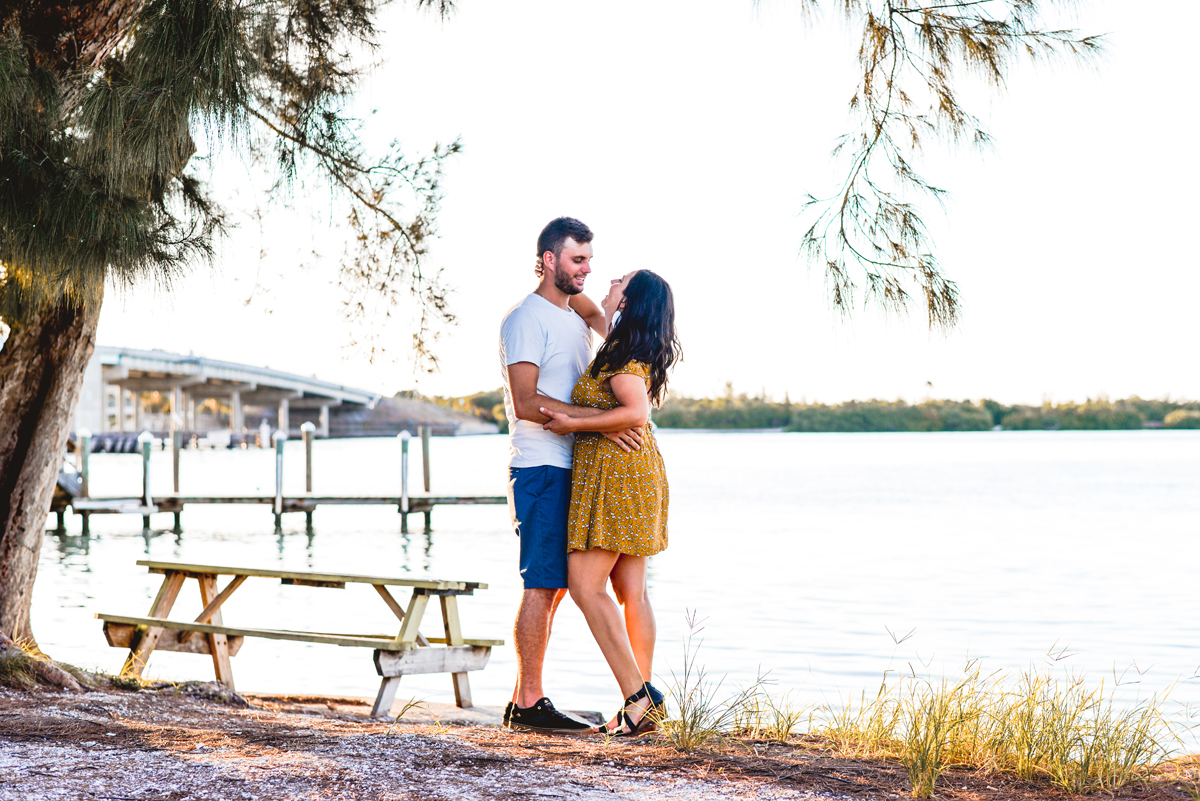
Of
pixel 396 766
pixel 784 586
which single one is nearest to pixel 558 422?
pixel 396 766

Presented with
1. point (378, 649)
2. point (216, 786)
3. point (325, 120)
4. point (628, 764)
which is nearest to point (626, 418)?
point (628, 764)

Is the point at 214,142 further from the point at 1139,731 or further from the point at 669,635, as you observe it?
the point at 669,635

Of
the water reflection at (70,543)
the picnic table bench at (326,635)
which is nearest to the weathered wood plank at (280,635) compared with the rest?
the picnic table bench at (326,635)

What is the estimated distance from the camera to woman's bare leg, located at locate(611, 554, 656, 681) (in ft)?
13.1

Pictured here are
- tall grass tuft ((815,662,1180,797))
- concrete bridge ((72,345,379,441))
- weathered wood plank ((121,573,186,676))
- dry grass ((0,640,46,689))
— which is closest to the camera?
tall grass tuft ((815,662,1180,797))

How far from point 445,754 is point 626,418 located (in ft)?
4.08

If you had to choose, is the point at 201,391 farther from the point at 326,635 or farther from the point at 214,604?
the point at 326,635

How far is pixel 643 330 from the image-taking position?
12.8 ft

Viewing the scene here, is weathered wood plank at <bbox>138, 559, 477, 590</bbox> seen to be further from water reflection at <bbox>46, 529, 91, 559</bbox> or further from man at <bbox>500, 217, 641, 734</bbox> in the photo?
water reflection at <bbox>46, 529, 91, 559</bbox>

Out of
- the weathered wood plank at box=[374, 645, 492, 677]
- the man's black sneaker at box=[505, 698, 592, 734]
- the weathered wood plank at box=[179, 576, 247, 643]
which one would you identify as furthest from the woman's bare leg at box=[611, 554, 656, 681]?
the weathered wood plank at box=[179, 576, 247, 643]

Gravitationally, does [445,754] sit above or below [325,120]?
below

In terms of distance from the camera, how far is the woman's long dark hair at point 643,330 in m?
3.88

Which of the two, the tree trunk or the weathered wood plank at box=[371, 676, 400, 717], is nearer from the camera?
the weathered wood plank at box=[371, 676, 400, 717]

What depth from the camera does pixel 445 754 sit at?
132 inches
